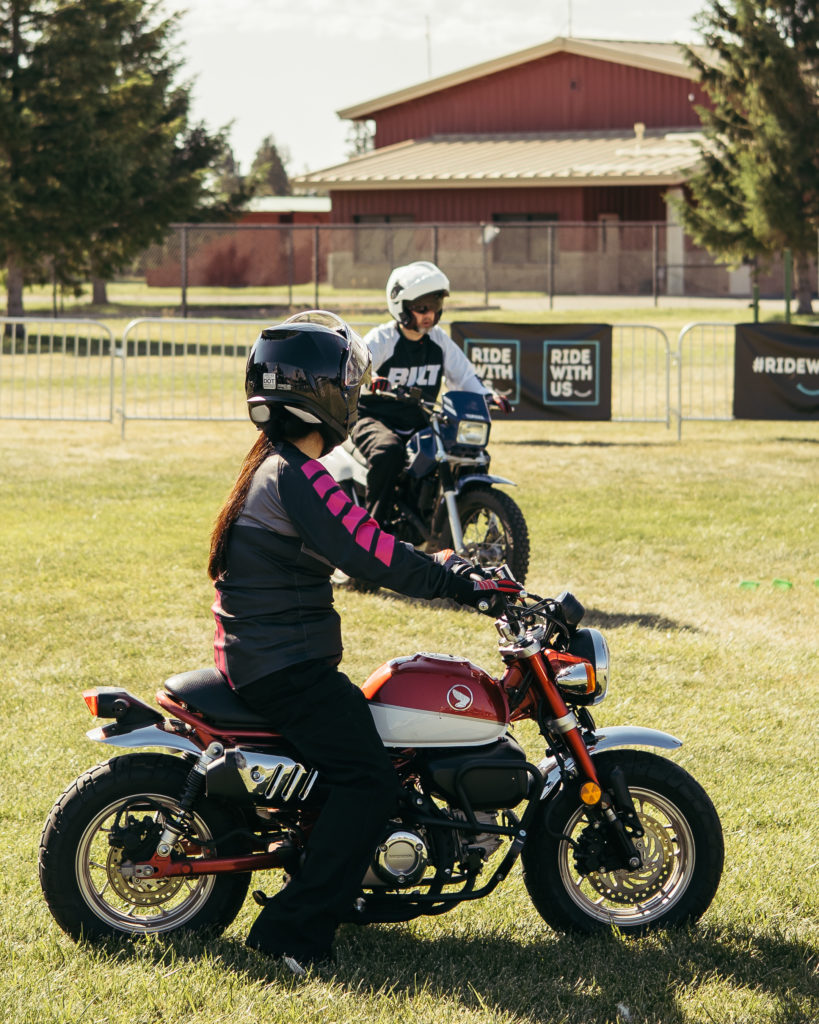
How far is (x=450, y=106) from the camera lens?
5166cm

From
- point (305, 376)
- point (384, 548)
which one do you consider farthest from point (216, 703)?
point (305, 376)

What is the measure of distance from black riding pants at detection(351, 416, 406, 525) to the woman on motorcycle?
13.7 ft

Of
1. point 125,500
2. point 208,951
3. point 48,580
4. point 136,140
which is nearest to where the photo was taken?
point 208,951

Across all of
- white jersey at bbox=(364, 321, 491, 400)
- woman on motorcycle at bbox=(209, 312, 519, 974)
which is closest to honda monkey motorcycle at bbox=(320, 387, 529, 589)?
white jersey at bbox=(364, 321, 491, 400)

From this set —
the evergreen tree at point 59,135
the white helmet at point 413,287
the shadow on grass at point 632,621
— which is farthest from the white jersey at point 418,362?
the evergreen tree at point 59,135

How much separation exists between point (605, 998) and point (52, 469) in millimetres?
10476

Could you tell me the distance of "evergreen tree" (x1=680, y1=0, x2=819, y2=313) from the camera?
30844 millimetres

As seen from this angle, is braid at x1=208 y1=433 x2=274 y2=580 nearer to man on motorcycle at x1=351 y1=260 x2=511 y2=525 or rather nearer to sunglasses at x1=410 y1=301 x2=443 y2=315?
man on motorcycle at x1=351 y1=260 x2=511 y2=525

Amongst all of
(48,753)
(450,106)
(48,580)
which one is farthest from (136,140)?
(48,753)

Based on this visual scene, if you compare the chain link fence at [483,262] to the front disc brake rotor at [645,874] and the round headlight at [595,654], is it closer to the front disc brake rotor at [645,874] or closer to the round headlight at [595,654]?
the round headlight at [595,654]

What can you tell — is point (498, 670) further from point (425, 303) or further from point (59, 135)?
point (59, 135)

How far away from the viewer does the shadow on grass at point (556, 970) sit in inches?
148

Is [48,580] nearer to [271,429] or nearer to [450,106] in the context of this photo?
[271,429]

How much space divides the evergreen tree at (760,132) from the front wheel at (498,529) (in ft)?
80.0
